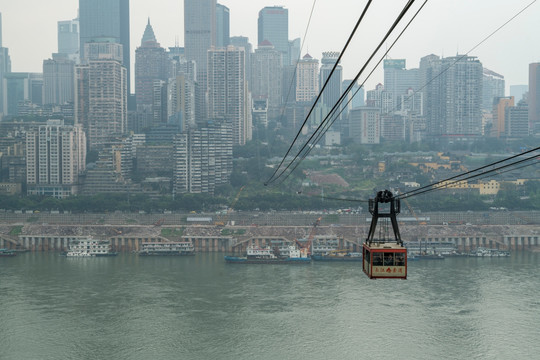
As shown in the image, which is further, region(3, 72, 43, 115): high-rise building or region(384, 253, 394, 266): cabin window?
region(3, 72, 43, 115): high-rise building

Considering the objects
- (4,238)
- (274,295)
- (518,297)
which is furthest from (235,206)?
(518,297)

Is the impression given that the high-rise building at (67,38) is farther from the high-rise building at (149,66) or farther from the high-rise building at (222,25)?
the high-rise building at (149,66)

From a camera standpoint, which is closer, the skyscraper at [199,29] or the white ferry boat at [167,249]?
the white ferry boat at [167,249]

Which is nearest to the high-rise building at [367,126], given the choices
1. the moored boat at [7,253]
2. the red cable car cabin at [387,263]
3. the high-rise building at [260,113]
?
the high-rise building at [260,113]

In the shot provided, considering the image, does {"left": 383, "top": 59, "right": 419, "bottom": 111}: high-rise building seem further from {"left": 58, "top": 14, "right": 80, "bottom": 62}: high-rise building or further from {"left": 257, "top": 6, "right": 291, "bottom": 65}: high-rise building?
{"left": 58, "top": 14, "right": 80, "bottom": 62}: high-rise building

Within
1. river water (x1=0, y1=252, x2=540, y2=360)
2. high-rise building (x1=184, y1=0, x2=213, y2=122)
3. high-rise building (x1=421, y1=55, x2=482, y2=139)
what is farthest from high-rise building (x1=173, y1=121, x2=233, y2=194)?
high-rise building (x1=184, y1=0, x2=213, y2=122)

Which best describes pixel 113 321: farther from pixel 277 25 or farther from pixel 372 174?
pixel 277 25
